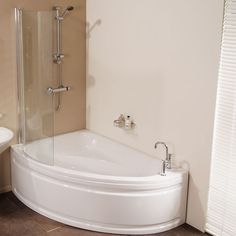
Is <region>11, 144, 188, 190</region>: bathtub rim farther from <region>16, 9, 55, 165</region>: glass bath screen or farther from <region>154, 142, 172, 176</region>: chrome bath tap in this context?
<region>16, 9, 55, 165</region>: glass bath screen

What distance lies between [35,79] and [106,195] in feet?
4.39

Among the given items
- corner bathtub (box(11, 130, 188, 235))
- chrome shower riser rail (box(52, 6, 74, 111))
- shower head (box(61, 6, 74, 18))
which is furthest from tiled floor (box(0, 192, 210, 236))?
shower head (box(61, 6, 74, 18))

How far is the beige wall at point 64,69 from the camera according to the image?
3621 millimetres

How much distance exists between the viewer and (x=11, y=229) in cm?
330

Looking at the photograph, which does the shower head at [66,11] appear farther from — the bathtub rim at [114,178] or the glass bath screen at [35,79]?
the bathtub rim at [114,178]

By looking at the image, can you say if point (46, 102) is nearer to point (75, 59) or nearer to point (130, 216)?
point (75, 59)

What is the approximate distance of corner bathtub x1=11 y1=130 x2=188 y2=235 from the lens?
10.4 feet

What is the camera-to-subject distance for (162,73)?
3441 millimetres

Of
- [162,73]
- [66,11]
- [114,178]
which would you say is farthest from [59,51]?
[114,178]

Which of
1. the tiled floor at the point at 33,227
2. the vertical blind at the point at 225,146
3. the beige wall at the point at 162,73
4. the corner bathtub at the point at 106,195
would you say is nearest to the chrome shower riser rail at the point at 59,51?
the beige wall at the point at 162,73

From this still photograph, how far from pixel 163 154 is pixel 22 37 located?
1709 millimetres

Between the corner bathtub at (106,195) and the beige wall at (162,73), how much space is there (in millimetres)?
173

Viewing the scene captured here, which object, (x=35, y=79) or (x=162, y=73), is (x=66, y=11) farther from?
(x=162, y=73)

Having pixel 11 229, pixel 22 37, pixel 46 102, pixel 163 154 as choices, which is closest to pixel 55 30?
pixel 22 37
